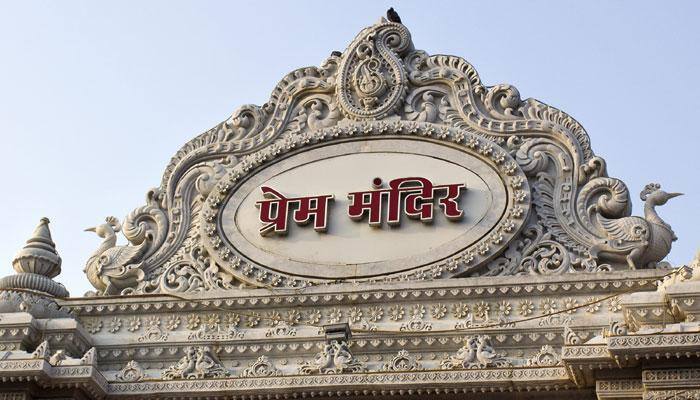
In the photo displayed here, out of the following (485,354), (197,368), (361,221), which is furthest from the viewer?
(361,221)

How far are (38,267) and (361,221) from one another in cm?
446

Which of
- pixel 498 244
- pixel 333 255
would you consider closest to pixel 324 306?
pixel 333 255

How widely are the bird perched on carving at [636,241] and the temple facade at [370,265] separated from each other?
0.03 metres

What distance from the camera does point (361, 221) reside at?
877 inches

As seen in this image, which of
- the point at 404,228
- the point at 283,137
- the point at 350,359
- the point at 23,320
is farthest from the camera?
the point at 283,137

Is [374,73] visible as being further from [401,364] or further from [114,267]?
[401,364]

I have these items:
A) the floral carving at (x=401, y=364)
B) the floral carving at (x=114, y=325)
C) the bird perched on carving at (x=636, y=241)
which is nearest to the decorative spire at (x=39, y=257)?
the floral carving at (x=114, y=325)

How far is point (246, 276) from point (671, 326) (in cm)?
635

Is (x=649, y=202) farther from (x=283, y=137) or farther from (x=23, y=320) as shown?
(x=23, y=320)

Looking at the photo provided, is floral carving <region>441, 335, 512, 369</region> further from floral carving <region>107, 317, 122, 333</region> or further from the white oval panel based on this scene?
floral carving <region>107, 317, 122, 333</region>

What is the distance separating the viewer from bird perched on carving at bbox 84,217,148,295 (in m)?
22.4

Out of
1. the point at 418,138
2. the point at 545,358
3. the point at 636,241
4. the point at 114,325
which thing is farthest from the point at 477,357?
the point at 114,325

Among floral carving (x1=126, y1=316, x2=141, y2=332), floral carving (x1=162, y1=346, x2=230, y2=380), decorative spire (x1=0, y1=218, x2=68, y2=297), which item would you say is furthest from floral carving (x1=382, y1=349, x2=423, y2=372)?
decorative spire (x1=0, y1=218, x2=68, y2=297)

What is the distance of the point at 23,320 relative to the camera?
20.6 m
